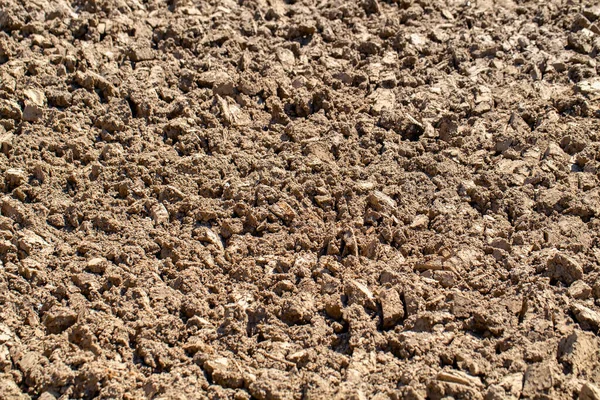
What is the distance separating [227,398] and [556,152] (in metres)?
1.82

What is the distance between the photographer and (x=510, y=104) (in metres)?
3.58

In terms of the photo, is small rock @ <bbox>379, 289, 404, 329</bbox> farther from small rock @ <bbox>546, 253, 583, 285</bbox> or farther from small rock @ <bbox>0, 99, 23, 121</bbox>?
small rock @ <bbox>0, 99, 23, 121</bbox>

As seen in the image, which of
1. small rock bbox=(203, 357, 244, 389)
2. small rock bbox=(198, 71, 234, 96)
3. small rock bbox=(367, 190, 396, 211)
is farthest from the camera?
small rock bbox=(198, 71, 234, 96)

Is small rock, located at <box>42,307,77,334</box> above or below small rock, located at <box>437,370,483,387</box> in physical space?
below

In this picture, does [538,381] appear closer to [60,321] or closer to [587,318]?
[587,318]

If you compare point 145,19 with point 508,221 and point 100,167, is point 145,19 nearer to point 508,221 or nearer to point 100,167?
point 100,167

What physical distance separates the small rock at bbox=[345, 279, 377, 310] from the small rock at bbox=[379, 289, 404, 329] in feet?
0.12

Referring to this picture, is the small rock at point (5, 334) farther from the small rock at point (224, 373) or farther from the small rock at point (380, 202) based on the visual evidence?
the small rock at point (380, 202)

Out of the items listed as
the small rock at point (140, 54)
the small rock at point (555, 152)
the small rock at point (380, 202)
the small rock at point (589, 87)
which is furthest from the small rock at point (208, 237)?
the small rock at point (589, 87)

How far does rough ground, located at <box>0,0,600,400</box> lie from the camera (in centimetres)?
255

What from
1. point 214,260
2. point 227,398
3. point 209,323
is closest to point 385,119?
point 214,260

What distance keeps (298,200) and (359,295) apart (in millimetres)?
537

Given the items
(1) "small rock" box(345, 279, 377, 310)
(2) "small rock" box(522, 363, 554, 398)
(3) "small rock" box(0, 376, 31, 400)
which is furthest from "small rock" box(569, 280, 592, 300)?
(3) "small rock" box(0, 376, 31, 400)

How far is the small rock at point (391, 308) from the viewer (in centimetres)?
267
